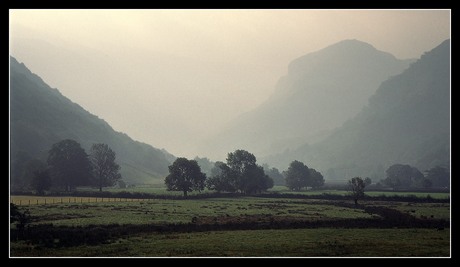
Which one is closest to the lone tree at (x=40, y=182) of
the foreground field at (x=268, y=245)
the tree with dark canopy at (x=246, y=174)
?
the tree with dark canopy at (x=246, y=174)

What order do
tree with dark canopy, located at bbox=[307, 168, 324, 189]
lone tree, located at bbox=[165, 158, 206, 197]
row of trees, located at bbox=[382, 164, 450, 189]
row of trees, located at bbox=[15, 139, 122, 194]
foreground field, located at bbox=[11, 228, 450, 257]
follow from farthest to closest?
1. tree with dark canopy, located at bbox=[307, 168, 324, 189]
2. row of trees, located at bbox=[382, 164, 450, 189]
3. lone tree, located at bbox=[165, 158, 206, 197]
4. row of trees, located at bbox=[15, 139, 122, 194]
5. foreground field, located at bbox=[11, 228, 450, 257]

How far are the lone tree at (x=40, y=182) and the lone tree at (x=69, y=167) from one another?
23.4 feet

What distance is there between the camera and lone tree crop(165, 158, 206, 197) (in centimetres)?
12169

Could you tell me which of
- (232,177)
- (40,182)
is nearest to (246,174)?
(232,177)

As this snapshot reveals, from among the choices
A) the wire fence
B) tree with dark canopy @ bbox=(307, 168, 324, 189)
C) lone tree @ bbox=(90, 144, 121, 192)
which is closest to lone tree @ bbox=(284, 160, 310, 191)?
tree with dark canopy @ bbox=(307, 168, 324, 189)

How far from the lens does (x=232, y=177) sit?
129 meters

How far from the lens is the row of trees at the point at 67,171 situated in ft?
369

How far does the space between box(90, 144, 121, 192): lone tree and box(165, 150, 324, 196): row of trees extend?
23849mm

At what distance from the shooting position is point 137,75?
13338cm

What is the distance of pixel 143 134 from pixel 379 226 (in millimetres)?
124035

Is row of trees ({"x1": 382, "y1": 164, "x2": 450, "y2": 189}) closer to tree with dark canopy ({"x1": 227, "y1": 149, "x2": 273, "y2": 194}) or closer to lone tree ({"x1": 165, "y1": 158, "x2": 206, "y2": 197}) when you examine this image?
tree with dark canopy ({"x1": 227, "y1": 149, "x2": 273, "y2": 194})
